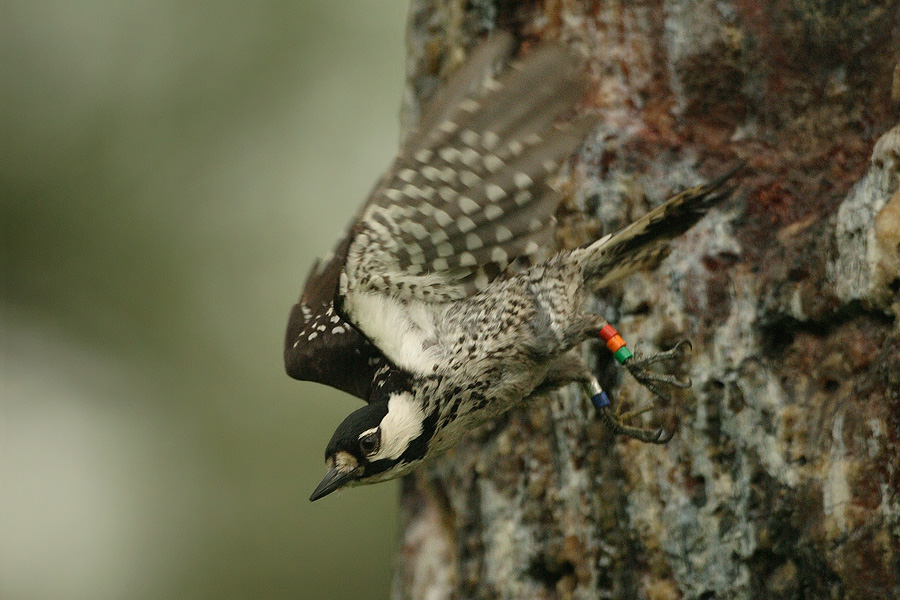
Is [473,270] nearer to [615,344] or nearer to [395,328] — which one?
[395,328]

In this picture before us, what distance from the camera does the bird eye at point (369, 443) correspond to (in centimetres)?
213

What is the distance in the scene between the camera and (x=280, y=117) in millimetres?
5715

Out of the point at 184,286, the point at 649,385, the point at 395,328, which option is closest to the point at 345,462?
the point at 395,328

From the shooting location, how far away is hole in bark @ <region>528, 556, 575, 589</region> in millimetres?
2488

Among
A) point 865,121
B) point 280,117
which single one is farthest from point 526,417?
point 280,117

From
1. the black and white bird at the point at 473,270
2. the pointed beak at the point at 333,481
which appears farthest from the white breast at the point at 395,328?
the pointed beak at the point at 333,481

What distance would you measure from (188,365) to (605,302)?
3963 millimetres

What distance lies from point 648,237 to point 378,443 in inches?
33.0

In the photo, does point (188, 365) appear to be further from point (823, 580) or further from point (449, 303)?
point (823, 580)

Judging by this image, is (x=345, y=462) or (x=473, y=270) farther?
(x=473, y=270)

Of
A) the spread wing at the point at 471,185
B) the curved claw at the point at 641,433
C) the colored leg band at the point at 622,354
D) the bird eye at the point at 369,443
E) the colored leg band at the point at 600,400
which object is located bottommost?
the curved claw at the point at 641,433

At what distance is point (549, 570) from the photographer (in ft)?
8.30

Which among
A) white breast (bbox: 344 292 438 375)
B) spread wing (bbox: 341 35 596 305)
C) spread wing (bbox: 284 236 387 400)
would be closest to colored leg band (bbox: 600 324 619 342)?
spread wing (bbox: 341 35 596 305)

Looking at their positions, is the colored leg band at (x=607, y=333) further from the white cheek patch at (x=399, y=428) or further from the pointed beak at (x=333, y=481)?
the pointed beak at (x=333, y=481)
